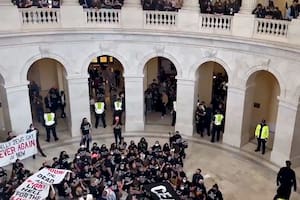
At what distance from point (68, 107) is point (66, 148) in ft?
7.36

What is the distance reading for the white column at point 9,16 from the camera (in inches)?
716

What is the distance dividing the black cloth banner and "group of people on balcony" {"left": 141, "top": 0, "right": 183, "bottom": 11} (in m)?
9.02

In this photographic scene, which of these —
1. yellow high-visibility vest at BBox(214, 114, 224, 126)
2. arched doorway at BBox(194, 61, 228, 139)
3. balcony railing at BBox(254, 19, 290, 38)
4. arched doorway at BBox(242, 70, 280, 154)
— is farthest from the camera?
arched doorway at BBox(194, 61, 228, 139)

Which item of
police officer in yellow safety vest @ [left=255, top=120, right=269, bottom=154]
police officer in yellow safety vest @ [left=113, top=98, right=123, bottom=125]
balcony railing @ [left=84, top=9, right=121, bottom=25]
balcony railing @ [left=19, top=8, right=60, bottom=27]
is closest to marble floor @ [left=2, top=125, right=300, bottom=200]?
police officer in yellow safety vest @ [left=255, top=120, right=269, bottom=154]

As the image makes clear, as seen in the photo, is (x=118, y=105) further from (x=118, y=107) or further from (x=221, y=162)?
(x=221, y=162)

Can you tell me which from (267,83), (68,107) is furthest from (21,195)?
(267,83)

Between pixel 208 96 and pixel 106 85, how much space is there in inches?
297

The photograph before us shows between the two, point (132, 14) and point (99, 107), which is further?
point (99, 107)

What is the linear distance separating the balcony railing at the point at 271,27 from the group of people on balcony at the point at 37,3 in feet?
31.1

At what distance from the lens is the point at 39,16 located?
19094 mm

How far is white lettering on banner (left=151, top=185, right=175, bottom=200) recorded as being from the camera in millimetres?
14375

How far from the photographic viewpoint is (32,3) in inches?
765

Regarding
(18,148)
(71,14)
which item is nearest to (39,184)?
(18,148)

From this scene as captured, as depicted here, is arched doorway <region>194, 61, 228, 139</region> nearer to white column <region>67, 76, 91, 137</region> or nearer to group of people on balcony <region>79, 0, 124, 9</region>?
group of people on balcony <region>79, 0, 124, 9</region>
